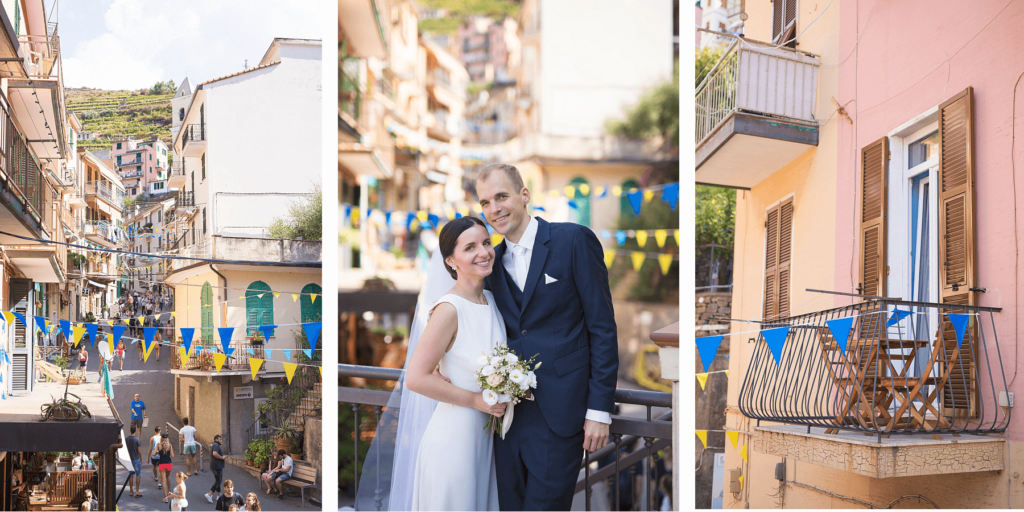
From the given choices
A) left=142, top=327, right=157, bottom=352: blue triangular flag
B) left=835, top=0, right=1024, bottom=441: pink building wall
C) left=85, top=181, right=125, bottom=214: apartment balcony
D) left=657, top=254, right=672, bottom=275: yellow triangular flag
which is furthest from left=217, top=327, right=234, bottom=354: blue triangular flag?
left=835, top=0, right=1024, bottom=441: pink building wall

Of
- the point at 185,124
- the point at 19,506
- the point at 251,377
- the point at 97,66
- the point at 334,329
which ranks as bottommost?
the point at 19,506

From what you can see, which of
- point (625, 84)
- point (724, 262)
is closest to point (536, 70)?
point (625, 84)

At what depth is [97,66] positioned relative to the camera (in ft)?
10.9

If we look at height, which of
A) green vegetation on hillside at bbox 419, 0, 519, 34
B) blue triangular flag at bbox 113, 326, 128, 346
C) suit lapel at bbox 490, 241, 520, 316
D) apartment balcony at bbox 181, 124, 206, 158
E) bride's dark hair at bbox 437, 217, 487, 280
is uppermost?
green vegetation on hillside at bbox 419, 0, 519, 34

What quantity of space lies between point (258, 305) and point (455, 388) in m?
1.42

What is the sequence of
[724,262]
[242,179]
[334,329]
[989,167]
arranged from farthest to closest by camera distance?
[724,262] → [242,179] → [334,329] → [989,167]

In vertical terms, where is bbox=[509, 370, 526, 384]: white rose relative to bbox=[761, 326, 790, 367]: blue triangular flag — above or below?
below

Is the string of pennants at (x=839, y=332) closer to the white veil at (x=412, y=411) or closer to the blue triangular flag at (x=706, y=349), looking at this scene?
the blue triangular flag at (x=706, y=349)

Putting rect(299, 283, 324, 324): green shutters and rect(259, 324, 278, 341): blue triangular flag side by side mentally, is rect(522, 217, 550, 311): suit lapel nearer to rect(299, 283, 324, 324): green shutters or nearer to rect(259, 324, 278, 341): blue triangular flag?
rect(299, 283, 324, 324): green shutters

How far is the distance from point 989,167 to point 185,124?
3.50 meters

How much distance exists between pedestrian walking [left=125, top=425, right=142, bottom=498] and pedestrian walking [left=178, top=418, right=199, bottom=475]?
7.1 inches

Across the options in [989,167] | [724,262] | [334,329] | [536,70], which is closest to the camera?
[989,167]

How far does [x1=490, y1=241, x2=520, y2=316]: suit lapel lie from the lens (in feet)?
8.25

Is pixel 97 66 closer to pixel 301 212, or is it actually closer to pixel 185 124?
pixel 185 124
